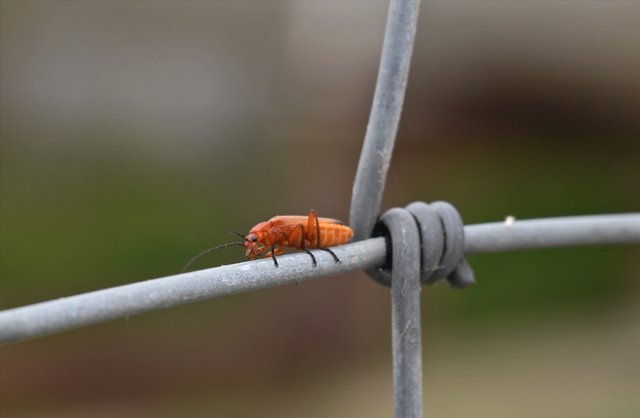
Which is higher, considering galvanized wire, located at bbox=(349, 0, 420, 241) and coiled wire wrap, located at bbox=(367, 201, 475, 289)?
galvanized wire, located at bbox=(349, 0, 420, 241)

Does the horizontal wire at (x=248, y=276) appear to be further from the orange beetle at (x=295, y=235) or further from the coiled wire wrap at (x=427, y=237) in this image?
the orange beetle at (x=295, y=235)

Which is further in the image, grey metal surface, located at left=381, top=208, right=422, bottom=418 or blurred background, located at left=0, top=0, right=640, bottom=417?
blurred background, located at left=0, top=0, right=640, bottom=417

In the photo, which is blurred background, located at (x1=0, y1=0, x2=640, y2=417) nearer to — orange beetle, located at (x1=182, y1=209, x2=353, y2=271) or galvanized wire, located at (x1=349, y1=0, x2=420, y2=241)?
orange beetle, located at (x1=182, y1=209, x2=353, y2=271)

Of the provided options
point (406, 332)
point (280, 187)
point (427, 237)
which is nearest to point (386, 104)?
point (427, 237)

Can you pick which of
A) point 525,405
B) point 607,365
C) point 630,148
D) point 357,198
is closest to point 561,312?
point 607,365

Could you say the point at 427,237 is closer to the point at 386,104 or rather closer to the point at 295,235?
the point at 386,104

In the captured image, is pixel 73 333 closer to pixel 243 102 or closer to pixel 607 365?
pixel 243 102

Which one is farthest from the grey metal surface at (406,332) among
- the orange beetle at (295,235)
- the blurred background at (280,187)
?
the blurred background at (280,187)

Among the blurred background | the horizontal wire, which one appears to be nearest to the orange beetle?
the horizontal wire

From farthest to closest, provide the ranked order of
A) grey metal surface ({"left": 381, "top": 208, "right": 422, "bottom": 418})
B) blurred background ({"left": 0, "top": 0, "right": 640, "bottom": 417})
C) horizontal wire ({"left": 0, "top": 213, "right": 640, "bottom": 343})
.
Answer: blurred background ({"left": 0, "top": 0, "right": 640, "bottom": 417}) → grey metal surface ({"left": 381, "top": 208, "right": 422, "bottom": 418}) → horizontal wire ({"left": 0, "top": 213, "right": 640, "bottom": 343})
